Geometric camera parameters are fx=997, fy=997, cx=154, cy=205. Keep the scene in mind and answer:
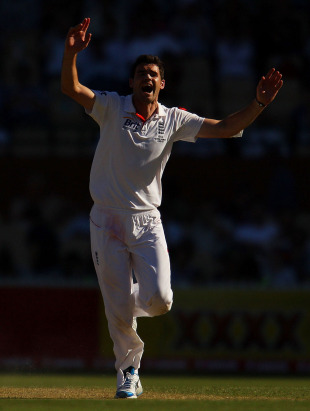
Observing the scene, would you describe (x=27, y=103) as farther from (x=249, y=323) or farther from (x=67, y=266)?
(x=249, y=323)

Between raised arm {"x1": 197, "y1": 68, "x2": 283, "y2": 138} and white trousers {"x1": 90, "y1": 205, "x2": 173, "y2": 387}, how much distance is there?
2.53 ft

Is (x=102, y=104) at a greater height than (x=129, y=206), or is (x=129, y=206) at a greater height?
(x=102, y=104)

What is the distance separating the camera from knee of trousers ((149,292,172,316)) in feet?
22.3

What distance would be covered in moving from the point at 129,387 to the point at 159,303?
2.02ft

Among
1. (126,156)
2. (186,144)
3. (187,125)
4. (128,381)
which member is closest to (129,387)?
(128,381)

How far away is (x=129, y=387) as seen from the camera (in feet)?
22.5

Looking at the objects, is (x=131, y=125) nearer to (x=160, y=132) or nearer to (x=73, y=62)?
(x=160, y=132)

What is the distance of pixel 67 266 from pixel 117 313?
18.6ft

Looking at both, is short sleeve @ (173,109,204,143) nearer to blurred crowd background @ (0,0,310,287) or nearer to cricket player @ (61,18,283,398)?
cricket player @ (61,18,283,398)

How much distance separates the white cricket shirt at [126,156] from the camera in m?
6.83

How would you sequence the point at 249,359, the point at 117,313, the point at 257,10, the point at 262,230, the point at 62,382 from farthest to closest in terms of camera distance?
the point at 257,10, the point at 262,230, the point at 249,359, the point at 62,382, the point at 117,313

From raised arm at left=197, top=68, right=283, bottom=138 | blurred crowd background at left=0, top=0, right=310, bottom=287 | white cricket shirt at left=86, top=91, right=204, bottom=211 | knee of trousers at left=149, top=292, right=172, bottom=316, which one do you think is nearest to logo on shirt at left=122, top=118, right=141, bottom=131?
white cricket shirt at left=86, top=91, right=204, bottom=211

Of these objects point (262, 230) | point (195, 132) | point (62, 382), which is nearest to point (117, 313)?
point (195, 132)

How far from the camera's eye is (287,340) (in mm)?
12039
